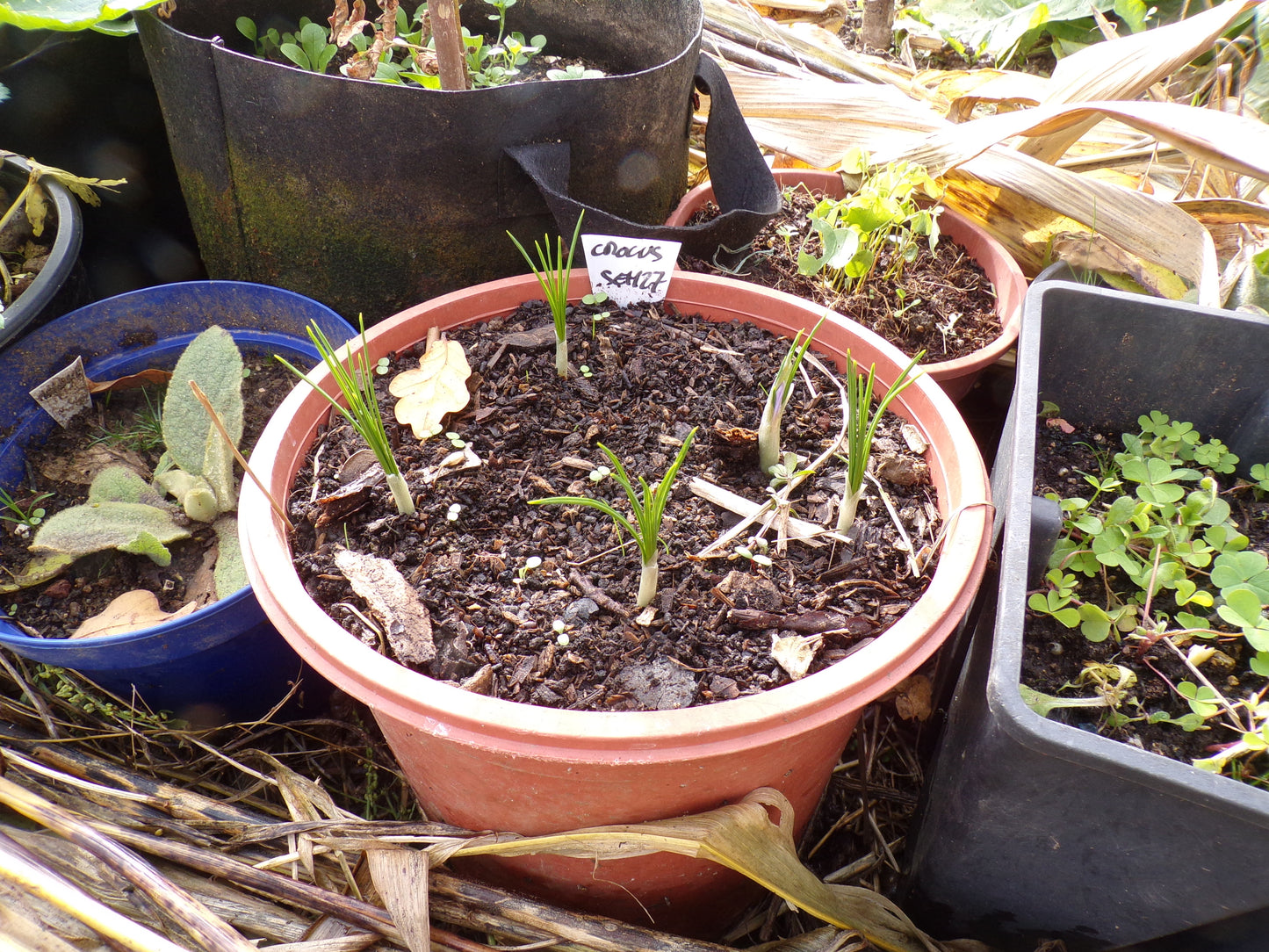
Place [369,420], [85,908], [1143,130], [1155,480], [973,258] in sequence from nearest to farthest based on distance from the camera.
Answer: [85,908]
[369,420]
[1155,480]
[1143,130]
[973,258]

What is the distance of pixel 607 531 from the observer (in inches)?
36.2

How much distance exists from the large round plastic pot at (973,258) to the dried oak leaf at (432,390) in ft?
1.66

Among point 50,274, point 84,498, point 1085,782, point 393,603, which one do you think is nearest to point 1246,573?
point 1085,782

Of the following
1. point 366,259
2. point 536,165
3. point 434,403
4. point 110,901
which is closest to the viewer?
point 110,901

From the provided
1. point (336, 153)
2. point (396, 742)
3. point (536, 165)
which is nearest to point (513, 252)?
point (536, 165)

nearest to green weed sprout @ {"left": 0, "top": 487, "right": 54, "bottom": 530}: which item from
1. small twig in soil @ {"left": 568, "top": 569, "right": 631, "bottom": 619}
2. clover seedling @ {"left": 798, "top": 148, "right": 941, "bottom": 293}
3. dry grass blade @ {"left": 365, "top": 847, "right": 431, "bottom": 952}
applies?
dry grass blade @ {"left": 365, "top": 847, "right": 431, "bottom": 952}

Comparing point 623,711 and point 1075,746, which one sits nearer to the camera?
point 1075,746

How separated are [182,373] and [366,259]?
0.31 m

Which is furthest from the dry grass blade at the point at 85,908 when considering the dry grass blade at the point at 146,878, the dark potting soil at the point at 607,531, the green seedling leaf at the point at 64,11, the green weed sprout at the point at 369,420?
the green seedling leaf at the point at 64,11

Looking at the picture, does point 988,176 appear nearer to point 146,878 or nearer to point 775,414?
point 775,414

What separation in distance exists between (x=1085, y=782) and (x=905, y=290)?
96 centimetres

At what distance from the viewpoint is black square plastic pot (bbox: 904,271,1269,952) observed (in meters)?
0.62

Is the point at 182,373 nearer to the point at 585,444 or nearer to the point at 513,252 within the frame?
the point at 513,252

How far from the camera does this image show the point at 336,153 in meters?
1.11
